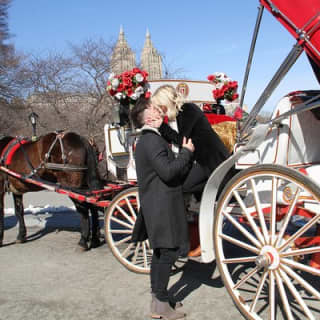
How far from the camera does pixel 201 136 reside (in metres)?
2.88

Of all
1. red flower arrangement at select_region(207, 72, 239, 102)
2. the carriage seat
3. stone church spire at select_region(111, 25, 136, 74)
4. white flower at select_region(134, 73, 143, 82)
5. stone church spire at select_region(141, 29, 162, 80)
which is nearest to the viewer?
white flower at select_region(134, 73, 143, 82)

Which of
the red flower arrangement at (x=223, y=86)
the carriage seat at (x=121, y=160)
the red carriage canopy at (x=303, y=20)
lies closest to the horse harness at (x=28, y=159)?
the carriage seat at (x=121, y=160)

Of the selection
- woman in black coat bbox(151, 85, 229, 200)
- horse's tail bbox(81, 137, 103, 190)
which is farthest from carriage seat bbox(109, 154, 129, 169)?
woman in black coat bbox(151, 85, 229, 200)

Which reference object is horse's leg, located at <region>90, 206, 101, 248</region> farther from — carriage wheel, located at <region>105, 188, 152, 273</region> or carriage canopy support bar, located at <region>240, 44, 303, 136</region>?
carriage canopy support bar, located at <region>240, 44, 303, 136</region>

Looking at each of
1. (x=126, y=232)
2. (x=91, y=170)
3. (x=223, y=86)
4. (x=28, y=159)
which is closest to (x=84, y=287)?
(x=126, y=232)

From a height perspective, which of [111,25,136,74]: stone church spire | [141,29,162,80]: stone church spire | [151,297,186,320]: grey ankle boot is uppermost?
[141,29,162,80]: stone church spire

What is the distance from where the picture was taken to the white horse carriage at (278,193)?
2260mm

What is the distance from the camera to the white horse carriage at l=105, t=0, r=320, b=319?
7.41 feet

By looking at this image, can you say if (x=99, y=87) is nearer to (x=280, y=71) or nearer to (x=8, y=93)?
(x=8, y=93)

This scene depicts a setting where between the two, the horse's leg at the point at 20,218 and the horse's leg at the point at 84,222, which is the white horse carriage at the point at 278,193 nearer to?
the horse's leg at the point at 84,222

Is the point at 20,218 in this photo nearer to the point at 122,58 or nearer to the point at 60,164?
the point at 60,164

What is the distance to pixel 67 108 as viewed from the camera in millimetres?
15891

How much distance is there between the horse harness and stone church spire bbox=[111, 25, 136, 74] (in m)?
11.3

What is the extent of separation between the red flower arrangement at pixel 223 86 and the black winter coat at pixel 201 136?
2.25 meters
